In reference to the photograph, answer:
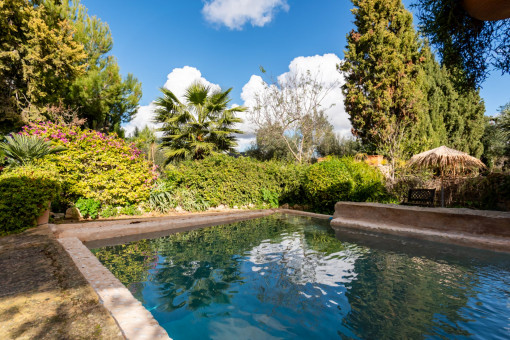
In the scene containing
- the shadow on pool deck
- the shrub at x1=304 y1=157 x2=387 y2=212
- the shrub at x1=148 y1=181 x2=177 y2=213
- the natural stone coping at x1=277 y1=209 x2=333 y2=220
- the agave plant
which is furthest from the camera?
the shrub at x1=304 y1=157 x2=387 y2=212

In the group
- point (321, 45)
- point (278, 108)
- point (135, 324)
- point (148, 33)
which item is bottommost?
point (135, 324)

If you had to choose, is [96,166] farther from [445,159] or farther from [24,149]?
[445,159]

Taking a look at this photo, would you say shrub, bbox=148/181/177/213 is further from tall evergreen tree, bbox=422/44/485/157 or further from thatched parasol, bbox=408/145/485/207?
tall evergreen tree, bbox=422/44/485/157

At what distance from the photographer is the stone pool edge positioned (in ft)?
4.92

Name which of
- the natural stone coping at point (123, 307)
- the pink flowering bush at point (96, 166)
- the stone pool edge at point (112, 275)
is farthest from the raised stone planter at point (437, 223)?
the pink flowering bush at point (96, 166)

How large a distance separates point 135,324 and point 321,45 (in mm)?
17394

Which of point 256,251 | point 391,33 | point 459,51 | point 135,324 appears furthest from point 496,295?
point 391,33

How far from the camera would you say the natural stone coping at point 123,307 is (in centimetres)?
143

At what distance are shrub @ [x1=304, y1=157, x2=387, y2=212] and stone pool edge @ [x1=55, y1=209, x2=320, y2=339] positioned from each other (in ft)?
4.33

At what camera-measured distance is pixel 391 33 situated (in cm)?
1251

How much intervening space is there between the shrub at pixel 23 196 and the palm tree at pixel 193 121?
6.87m

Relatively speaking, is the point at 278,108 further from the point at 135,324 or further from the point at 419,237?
the point at 135,324

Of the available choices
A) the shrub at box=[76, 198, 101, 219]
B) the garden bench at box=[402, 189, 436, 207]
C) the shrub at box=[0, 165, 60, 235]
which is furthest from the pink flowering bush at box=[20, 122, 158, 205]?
the garden bench at box=[402, 189, 436, 207]

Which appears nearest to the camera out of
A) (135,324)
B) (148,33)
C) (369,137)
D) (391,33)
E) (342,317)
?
(135,324)
